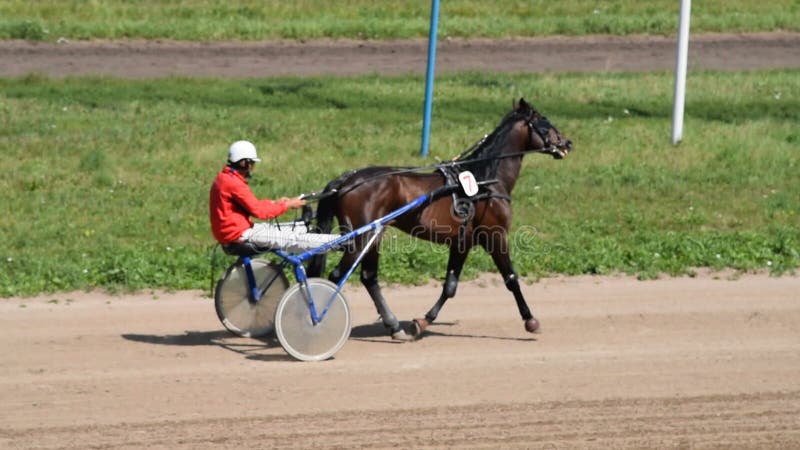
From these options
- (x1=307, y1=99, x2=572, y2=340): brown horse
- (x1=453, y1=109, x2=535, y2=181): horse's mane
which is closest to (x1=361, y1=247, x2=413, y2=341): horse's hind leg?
(x1=307, y1=99, x2=572, y2=340): brown horse

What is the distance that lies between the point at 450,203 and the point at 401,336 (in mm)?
1074

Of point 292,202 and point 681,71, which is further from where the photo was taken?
point 681,71

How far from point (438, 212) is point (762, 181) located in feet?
22.3

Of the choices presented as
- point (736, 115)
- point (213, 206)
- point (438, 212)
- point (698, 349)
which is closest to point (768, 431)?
point (698, 349)

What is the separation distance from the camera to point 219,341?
11.1m

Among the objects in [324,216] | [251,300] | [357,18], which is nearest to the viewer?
[324,216]

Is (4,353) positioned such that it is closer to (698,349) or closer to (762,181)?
(698,349)

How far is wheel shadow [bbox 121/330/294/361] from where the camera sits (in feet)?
35.6

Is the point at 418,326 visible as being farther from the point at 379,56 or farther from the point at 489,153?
the point at 379,56

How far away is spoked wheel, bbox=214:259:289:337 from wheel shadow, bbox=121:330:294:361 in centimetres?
8

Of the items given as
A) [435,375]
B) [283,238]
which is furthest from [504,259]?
[283,238]

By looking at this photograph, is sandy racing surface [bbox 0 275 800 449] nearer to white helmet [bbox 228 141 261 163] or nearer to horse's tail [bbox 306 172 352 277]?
horse's tail [bbox 306 172 352 277]

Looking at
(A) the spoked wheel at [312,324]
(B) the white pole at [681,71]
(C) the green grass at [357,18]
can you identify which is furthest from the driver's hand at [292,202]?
(C) the green grass at [357,18]

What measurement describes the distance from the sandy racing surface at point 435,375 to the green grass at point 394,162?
2.48 ft
